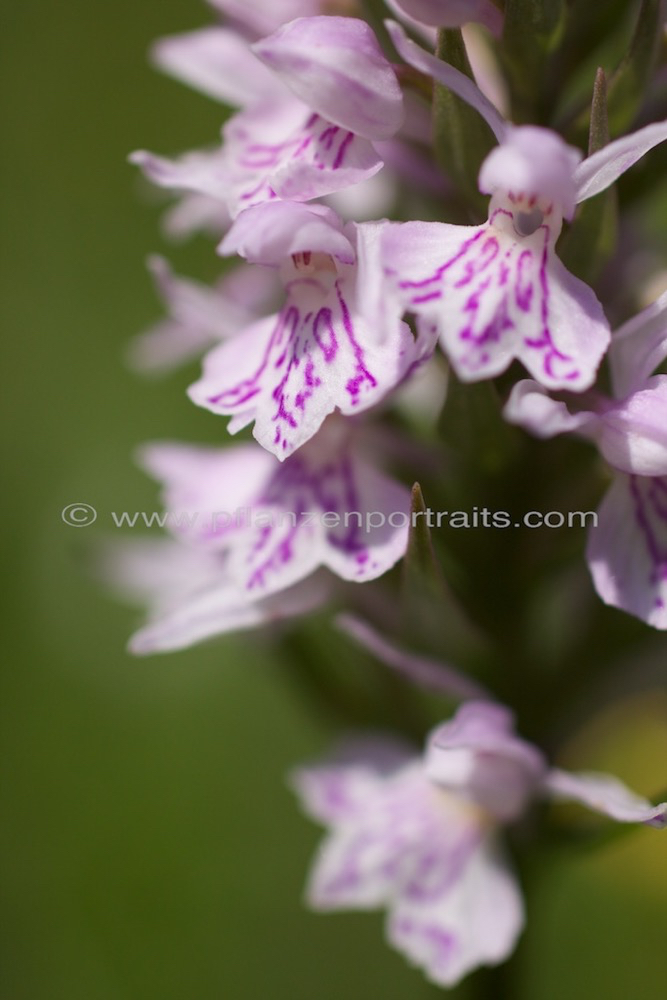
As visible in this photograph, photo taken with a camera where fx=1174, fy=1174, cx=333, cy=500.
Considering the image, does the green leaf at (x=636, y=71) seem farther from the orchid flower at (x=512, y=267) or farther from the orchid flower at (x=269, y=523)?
the orchid flower at (x=269, y=523)

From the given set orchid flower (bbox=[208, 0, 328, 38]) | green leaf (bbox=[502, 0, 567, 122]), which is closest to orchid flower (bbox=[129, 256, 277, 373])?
orchid flower (bbox=[208, 0, 328, 38])

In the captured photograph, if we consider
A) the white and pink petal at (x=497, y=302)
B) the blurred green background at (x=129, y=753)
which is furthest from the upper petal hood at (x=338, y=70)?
the blurred green background at (x=129, y=753)

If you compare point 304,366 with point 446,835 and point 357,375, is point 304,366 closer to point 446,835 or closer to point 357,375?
point 357,375

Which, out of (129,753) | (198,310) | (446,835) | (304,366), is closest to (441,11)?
(304,366)

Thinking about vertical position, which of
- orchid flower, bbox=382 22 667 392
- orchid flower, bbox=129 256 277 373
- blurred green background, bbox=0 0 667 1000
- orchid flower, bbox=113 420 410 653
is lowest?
blurred green background, bbox=0 0 667 1000

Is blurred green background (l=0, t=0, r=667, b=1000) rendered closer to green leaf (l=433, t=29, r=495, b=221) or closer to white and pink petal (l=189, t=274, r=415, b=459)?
white and pink petal (l=189, t=274, r=415, b=459)

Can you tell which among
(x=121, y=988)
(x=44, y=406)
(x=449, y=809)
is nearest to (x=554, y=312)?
(x=449, y=809)

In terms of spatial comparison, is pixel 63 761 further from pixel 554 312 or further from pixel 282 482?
pixel 554 312
